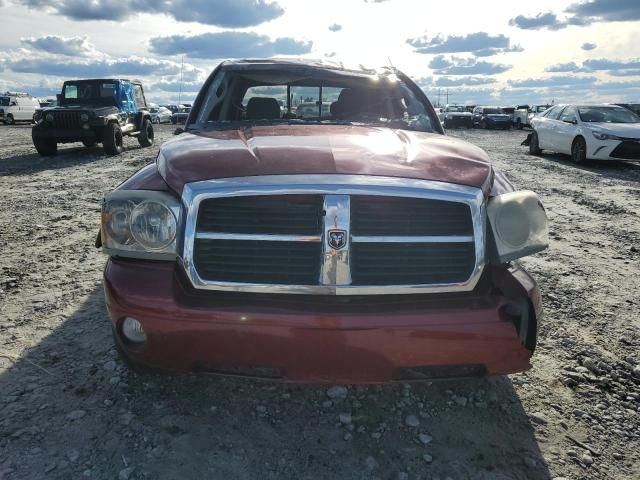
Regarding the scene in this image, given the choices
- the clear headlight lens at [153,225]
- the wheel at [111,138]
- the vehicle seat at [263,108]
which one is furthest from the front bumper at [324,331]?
the wheel at [111,138]

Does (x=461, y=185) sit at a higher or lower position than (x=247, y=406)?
higher

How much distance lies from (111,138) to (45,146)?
1637 millimetres

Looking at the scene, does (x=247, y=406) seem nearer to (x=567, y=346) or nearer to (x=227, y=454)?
(x=227, y=454)

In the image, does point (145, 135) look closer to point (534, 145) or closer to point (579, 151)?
point (534, 145)

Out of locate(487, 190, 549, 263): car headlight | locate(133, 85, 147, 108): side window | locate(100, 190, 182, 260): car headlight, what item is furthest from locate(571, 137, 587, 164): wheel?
locate(133, 85, 147, 108): side window

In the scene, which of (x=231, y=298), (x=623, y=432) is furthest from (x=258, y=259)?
(x=623, y=432)

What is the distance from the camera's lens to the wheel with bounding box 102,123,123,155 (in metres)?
12.7

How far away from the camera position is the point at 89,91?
45.1 ft

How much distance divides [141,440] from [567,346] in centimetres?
237

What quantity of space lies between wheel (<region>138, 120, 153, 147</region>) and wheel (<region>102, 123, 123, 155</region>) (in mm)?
1887

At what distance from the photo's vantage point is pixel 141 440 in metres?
2.07

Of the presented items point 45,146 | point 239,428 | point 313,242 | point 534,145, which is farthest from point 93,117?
point 313,242

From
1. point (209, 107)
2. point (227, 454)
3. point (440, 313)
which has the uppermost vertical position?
point (209, 107)

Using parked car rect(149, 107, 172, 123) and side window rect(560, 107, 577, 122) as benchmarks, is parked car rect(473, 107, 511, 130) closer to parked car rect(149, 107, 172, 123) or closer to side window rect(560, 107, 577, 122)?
side window rect(560, 107, 577, 122)
